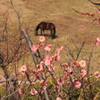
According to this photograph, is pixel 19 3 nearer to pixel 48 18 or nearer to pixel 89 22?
pixel 48 18

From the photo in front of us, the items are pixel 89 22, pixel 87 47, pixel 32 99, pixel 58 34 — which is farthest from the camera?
pixel 89 22

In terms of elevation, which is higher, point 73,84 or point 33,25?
point 73,84

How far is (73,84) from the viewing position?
5.15 meters

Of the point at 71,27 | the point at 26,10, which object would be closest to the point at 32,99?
the point at 71,27

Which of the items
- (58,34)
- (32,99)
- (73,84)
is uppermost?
(73,84)

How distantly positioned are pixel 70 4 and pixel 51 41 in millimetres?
13952

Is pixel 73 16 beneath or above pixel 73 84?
beneath

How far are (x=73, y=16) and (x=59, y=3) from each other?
210 inches

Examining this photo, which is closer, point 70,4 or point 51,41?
point 51,41

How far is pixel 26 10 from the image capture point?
37.6 meters

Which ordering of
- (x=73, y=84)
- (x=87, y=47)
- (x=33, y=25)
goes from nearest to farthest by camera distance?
(x=73, y=84) < (x=87, y=47) < (x=33, y=25)

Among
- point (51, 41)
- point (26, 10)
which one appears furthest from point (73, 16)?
point (51, 41)

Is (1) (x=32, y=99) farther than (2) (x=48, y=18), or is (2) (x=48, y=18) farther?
(2) (x=48, y=18)

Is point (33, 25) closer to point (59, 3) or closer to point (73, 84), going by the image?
point (59, 3)
